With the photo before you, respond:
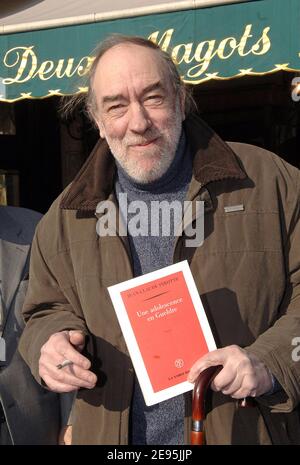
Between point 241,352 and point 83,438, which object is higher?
point 241,352

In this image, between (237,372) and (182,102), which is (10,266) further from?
(237,372)

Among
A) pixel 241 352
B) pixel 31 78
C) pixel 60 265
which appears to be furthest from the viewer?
pixel 31 78

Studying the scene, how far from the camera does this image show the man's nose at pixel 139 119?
1843 mm

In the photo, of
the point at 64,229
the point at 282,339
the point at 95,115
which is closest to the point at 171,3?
the point at 95,115

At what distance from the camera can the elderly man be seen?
1.73m

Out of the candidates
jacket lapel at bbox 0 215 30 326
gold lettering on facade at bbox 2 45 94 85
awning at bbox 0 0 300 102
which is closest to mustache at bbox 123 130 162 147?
jacket lapel at bbox 0 215 30 326

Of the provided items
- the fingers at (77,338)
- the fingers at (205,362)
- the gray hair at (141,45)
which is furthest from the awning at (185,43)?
the fingers at (205,362)

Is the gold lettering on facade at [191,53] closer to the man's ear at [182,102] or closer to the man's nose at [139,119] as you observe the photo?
the man's ear at [182,102]

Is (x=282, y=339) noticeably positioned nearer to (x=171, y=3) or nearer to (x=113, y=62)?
(x=113, y=62)

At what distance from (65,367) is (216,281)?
1.51 feet

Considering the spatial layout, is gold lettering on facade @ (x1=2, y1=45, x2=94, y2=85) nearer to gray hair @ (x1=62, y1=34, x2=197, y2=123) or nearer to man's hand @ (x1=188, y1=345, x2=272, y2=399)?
gray hair @ (x1=62, y1=34, x2=197, y2=123)

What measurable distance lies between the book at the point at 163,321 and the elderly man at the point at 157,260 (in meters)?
0.11
